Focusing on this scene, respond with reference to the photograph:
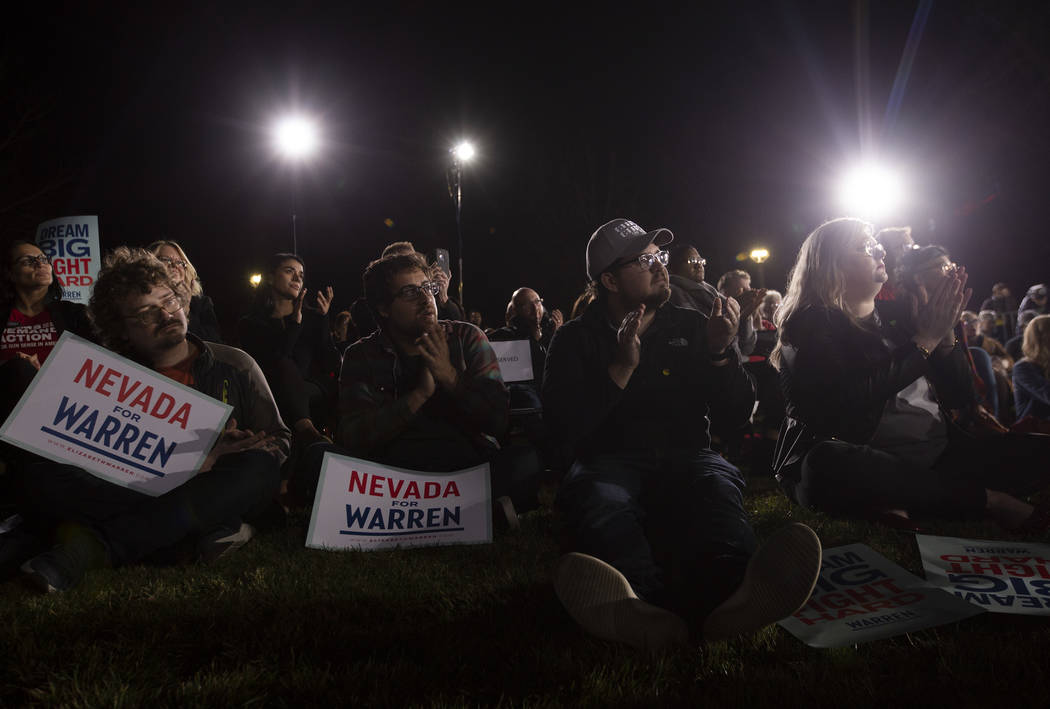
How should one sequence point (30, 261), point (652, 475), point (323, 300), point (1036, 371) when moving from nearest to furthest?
point (652, 475)
point (30, 261)
point (323, 300)
point (1036, 371)

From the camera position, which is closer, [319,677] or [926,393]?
[319,677]

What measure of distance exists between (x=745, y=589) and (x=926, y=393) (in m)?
2.36

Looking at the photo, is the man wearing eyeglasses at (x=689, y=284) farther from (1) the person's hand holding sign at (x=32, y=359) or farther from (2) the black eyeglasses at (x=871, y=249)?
(1) the person's hand holding sign at (x=32, y=359)

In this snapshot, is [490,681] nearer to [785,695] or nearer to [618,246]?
[785,695]

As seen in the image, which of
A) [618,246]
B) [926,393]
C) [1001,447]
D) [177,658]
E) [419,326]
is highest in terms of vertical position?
[618,246]

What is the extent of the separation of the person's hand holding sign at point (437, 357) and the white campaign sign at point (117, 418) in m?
1.00

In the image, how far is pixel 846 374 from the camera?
366 cm

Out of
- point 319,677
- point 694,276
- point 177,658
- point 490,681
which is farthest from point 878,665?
point 694,276

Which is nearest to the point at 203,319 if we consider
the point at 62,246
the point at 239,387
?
the point at 239,387

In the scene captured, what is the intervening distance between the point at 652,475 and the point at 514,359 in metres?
3.78

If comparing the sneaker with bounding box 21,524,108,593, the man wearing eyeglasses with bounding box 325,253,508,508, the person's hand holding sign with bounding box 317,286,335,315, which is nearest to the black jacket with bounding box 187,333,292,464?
the man wearing eyeglasses with bounding box 325,253,508,508

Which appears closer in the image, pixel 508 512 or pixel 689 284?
pixel 508 512

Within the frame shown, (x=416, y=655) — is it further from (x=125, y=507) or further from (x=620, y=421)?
(x=125, y=507)

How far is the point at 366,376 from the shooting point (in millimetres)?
3906
